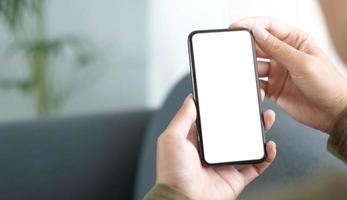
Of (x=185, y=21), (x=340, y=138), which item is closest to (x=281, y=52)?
(x=340, y=138)

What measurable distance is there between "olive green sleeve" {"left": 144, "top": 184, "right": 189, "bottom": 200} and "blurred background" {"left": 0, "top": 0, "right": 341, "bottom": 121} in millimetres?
931

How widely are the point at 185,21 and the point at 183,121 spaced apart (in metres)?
0.98

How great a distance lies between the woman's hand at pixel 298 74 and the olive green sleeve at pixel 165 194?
228 mm

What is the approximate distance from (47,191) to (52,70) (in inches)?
24.4

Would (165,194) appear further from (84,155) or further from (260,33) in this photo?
(84,155)

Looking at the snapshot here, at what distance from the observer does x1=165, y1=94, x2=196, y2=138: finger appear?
0.66 metres

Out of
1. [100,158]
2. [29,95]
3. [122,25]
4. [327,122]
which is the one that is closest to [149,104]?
[122,25]

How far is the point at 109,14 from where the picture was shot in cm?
168

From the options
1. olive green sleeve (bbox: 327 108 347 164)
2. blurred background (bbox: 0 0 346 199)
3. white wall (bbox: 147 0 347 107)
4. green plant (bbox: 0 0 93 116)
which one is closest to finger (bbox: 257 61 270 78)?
olive green sleeve (bbox: 327 108 347 164)

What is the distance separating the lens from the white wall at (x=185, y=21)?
146cm

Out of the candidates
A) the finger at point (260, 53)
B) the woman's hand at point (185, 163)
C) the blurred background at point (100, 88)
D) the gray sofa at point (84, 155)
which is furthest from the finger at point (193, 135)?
the gray sofa at point (84, 155)

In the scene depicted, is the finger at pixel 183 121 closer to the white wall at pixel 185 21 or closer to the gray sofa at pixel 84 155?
the gray sofa at pixel 84 155

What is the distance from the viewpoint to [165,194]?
629mm

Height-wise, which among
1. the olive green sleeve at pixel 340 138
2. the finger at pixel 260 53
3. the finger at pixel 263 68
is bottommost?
the olive green sleeve at pixel 340 138
